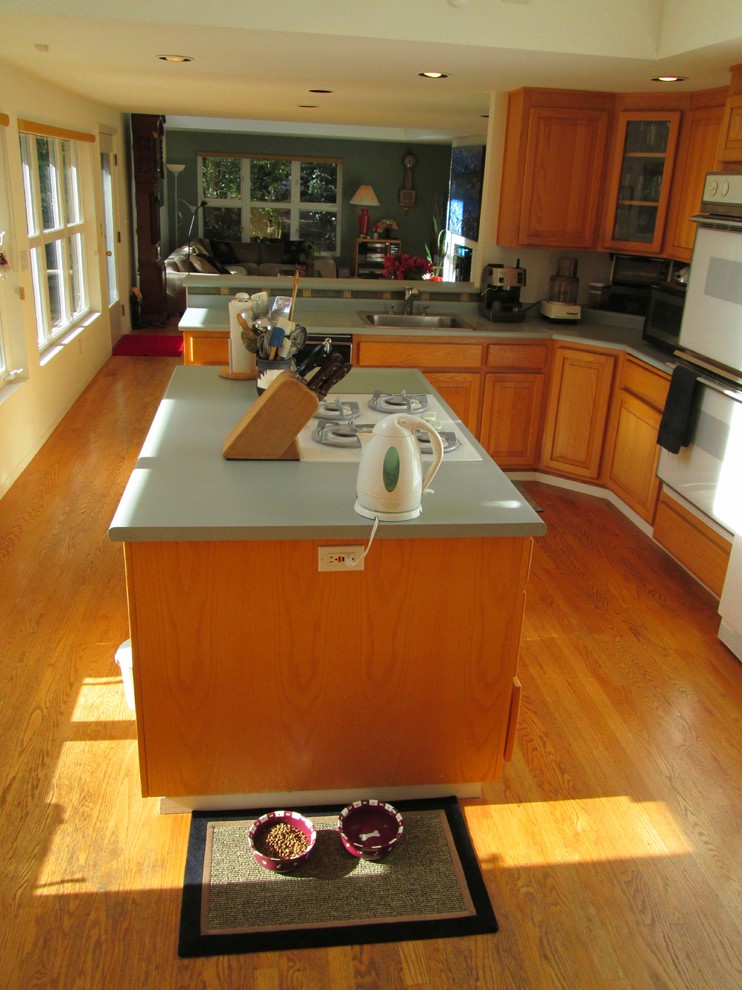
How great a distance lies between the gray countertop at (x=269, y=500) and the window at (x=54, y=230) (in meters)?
3.39

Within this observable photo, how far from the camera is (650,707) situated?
9.36 ft

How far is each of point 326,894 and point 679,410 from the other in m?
2.50

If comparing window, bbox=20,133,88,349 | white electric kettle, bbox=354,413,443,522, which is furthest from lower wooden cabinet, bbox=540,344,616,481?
window, bbox=20,133,88,349

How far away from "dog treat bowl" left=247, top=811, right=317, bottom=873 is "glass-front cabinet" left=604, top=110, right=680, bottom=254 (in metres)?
3.71

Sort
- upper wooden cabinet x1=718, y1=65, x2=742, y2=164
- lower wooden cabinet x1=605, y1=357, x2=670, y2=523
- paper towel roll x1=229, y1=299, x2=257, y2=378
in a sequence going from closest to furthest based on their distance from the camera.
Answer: paper towel roll x1=229, y1=299, x2=257, y2=378
upper wooden cabinet x1=718, y1=65, x2=742, y2=164
lower wooden cabinet x1=605, y1=357, x2=670, y2=523

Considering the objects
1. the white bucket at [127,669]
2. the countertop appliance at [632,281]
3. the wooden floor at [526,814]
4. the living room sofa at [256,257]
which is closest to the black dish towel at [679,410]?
the wooden floor at [526,814]

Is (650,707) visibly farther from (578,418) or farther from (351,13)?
(351,13)

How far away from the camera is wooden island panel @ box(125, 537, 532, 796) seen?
2043 millimetres

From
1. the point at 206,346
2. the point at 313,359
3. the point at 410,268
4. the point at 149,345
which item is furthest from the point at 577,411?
the point at 149,345

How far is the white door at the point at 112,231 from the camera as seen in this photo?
776cm

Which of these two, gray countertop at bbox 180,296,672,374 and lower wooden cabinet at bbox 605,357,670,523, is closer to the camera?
lower wooden cabinet at bbox 605,357,670,523

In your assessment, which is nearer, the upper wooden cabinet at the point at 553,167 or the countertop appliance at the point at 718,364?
the countertop appliance at the point at 718,364

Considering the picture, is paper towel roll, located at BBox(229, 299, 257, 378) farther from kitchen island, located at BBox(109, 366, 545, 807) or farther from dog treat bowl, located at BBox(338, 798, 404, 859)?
dog treat bowl, located at BBox(338, 798, 404, 859)

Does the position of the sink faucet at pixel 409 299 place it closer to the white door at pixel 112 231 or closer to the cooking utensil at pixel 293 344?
the cooking utensil at pixel 293 344
